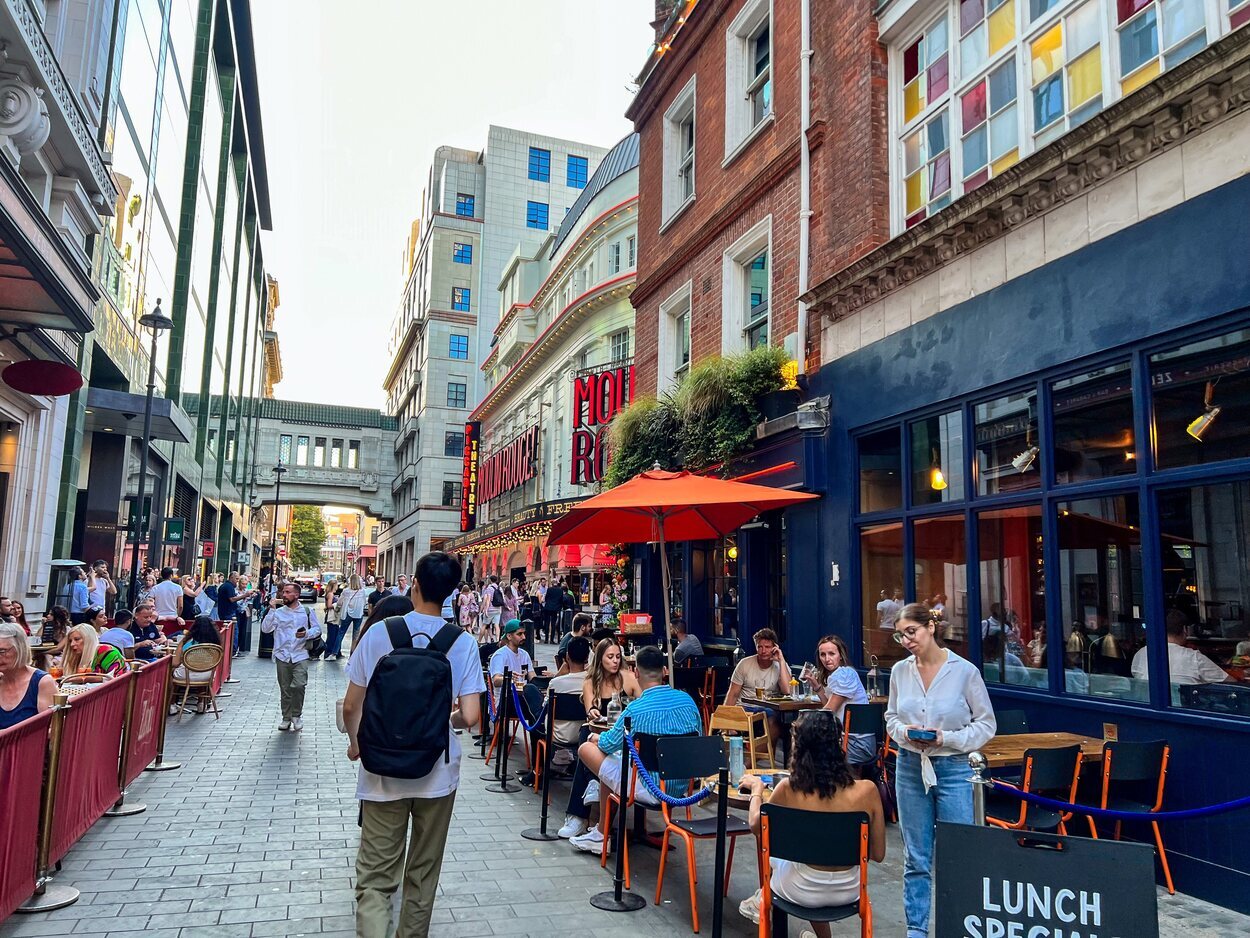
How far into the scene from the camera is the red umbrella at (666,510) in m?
8.59

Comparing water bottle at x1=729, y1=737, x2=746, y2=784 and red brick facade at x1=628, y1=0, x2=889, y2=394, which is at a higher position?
red brick facade at x1=628, y1=0, x2=889, y2=394

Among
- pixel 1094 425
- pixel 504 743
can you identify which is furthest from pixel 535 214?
pixel 1094 425

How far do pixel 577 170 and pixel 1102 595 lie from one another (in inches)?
2677

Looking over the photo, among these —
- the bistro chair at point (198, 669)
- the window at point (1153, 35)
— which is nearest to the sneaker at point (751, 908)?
the window at point (1153, 35)

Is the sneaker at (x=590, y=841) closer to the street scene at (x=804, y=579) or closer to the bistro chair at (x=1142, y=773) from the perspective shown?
the street scene at (x=804, y=579)

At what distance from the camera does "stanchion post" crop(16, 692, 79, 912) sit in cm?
519

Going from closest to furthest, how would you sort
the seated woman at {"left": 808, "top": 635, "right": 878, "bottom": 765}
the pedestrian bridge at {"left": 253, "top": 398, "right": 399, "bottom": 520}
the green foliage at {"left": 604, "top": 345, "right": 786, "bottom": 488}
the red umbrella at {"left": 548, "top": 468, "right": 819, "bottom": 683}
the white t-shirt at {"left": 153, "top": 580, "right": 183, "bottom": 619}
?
the seated woman at {"left": 808, "top": 635, "right": 878, "bottom": 765} < the red umbrella at {"left": 548, "top": 468, "right": 819, "bottom": 683} < the green foliage at {"left": 604, "top": 345, "right": 786, "bottom": 488} < the white t-shirt at {"left": 153, "top": 580, "right": 183, "bottom": 619} < the pedestrian bridge at {"left": 253, "top": 398, "right": 399, "bottom": 520}

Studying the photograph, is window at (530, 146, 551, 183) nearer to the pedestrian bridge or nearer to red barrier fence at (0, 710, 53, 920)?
the pedestrian bridge

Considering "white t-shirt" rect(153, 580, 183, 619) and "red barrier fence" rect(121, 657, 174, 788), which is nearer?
"red barrier fence" rect(121, 657, 174, 788)

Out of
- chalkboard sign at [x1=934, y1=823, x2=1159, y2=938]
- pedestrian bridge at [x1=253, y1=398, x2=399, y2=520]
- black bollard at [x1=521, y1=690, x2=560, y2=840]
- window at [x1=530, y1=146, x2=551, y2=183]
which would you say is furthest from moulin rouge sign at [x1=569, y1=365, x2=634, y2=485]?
pedestrian bridge at [x1=253, y1=398, x2=399, y2=520]

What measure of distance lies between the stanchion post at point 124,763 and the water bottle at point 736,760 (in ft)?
16.7

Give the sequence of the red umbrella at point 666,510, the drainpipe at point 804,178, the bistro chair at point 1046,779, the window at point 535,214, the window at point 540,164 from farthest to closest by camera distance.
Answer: the window at point 540,164 < the window at point 535,214 < the drainpipe at point 804,178 < the red umbrella at point 666,510 < the bistro chair at point 1046,779

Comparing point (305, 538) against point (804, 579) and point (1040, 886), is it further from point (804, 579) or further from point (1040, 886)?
point (1040, 886)

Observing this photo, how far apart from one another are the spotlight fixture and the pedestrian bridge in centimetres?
7453
